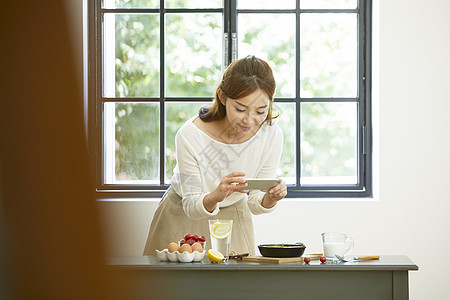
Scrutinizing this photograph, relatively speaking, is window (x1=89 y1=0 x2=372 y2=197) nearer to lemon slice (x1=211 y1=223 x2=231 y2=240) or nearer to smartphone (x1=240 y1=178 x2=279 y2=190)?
smartphone (x1=240 y1=178 x2=279 y2=190)

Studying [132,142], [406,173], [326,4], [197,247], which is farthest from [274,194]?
[326,4]

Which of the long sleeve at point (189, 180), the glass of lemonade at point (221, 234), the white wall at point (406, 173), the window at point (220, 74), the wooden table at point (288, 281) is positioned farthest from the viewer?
the window at point (220, 74)

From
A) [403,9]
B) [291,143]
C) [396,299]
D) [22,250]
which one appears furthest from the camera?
[291,143]

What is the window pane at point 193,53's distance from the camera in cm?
368

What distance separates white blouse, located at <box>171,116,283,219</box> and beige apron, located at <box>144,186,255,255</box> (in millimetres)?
45

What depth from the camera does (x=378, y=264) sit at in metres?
1.91

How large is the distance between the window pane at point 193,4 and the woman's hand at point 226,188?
70.0 inches

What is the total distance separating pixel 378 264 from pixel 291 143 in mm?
1793

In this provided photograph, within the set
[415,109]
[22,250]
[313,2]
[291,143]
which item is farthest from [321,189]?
[22,250]

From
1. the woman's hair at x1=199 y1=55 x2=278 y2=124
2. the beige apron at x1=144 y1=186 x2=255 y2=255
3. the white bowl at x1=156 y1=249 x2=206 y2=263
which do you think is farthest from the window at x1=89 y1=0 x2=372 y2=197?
the white bowl at x1=156 y1=249 x2=206 y2=263

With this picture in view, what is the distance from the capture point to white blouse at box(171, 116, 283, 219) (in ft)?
7.68

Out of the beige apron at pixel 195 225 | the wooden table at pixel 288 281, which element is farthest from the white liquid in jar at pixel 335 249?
the beige apron at pixel 195 225

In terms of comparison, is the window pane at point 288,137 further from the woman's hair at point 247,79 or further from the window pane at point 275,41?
the woman's hair at point 247,79

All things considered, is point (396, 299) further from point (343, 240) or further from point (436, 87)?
point (436, 87)
